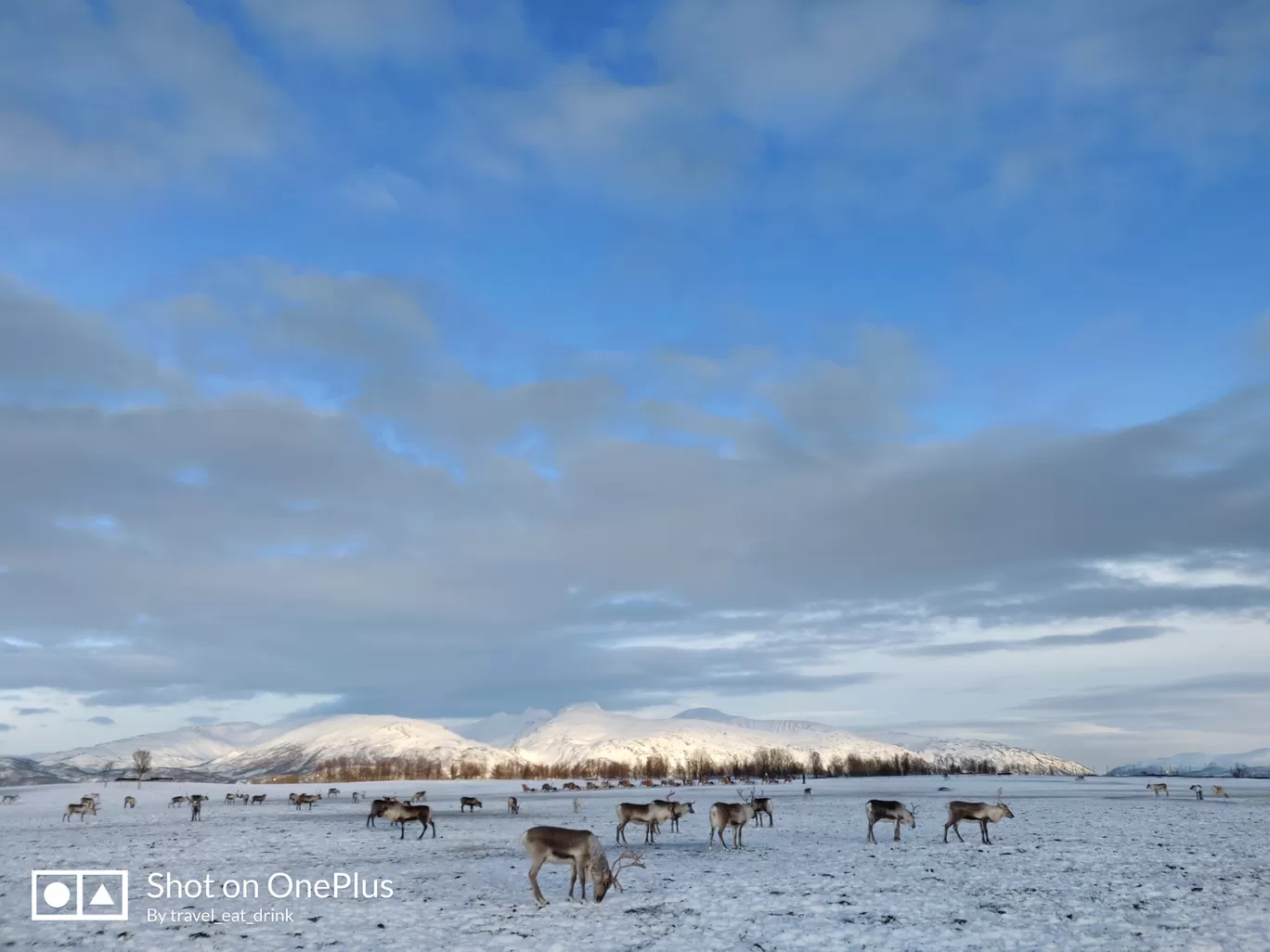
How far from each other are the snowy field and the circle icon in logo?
20.3 inches

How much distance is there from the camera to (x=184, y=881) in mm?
24391

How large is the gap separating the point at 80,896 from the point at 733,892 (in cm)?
1657

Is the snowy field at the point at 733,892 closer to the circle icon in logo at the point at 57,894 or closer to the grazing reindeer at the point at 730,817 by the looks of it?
the circle icon in logo at the point at 57,894

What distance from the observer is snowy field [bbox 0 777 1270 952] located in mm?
17047

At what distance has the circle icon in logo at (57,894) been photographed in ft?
66.6

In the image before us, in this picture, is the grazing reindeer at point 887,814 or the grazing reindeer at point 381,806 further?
the grazing reindeer at point 381,806

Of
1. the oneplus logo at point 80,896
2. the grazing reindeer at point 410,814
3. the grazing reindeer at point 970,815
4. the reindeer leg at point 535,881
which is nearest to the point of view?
the oneplus logo at point 80,896

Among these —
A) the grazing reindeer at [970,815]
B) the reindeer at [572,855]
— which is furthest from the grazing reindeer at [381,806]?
the grazing reindeer at [970,815]

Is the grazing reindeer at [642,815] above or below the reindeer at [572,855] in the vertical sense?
below

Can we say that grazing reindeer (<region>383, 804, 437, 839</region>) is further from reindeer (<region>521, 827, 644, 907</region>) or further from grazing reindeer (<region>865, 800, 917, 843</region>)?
grazing reindeer (<region>865, 800, 917, 843</region>)

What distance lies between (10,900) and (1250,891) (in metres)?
→ 31.7

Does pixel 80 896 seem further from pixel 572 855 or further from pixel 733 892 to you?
pixel 733 892

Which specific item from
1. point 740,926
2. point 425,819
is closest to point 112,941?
point 740,926

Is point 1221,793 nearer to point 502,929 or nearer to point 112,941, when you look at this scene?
point 502,929
